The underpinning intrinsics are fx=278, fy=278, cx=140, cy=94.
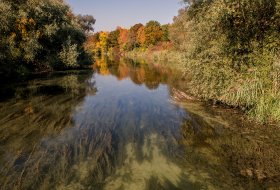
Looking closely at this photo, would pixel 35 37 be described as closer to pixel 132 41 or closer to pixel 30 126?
pixel 30 126

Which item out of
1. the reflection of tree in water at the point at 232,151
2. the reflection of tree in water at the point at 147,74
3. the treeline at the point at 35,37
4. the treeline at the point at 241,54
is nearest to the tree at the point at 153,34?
the reflection of tree in water at the point at 147,74

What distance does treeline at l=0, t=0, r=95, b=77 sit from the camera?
26.1 m

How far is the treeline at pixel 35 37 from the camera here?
26109 millimetres

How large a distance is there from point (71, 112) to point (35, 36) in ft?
63.1

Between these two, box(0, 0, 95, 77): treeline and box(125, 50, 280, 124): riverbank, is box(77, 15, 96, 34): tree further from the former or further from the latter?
box(125, 50, 280, 124): riverbank

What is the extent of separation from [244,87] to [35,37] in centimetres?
2441

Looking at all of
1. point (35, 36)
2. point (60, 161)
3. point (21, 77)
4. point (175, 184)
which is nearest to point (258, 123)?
point (175, 184)

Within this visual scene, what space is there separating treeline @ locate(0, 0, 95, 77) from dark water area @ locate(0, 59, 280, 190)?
41.4 feet

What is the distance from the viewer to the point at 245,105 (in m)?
12.6

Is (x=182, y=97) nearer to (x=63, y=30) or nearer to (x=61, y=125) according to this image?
(x=61, y=125)

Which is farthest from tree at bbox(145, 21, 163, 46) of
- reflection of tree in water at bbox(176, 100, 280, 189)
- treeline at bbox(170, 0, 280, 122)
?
reflection of tree in water at bbox(176, 100, 280, 189)

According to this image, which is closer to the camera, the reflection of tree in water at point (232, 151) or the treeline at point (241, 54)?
the reflection of tree in water at point (232, 151)

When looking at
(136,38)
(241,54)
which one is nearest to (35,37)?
(241,54)

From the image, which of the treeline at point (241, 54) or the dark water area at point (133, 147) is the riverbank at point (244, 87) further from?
the dark water area at point (133, 147)
